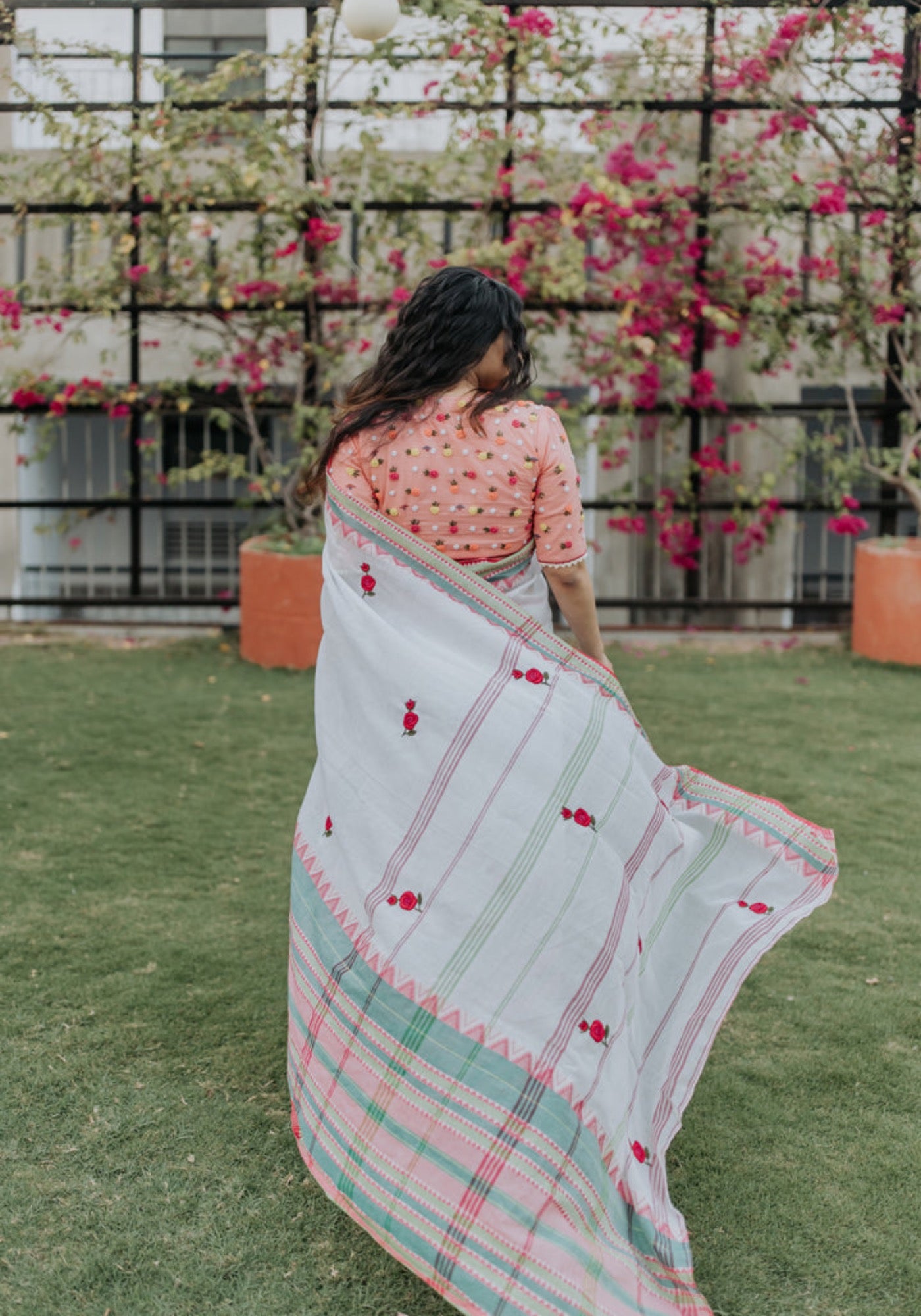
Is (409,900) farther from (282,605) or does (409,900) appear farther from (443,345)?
(282,605)

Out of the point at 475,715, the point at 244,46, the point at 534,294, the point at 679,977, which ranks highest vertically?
the point at 244,46

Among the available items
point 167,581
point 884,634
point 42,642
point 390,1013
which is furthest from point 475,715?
point 167,581

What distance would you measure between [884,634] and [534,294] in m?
2.09

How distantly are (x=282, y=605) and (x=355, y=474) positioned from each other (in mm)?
3628

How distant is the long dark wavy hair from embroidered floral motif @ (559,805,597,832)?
1.90 ft

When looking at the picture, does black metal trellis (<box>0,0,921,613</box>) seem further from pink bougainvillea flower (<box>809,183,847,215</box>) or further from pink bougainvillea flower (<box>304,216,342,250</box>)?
pink bougainvillea flower (<box>809,183,847,215</box>)

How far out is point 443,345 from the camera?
214 centimetres

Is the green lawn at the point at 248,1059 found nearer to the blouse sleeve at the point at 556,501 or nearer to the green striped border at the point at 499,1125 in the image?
the green striped border at the point at 499,1125

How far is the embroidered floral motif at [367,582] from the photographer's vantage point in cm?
213

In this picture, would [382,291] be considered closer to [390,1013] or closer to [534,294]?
[534,294]

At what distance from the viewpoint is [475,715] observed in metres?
2.00

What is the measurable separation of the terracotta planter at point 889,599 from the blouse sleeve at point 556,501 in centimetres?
398

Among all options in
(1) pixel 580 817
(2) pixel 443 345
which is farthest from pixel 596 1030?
(2) pixel 443 345

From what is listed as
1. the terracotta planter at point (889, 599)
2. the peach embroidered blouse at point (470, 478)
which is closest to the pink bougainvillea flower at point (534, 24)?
the terracotta planter at point (889, 599)
